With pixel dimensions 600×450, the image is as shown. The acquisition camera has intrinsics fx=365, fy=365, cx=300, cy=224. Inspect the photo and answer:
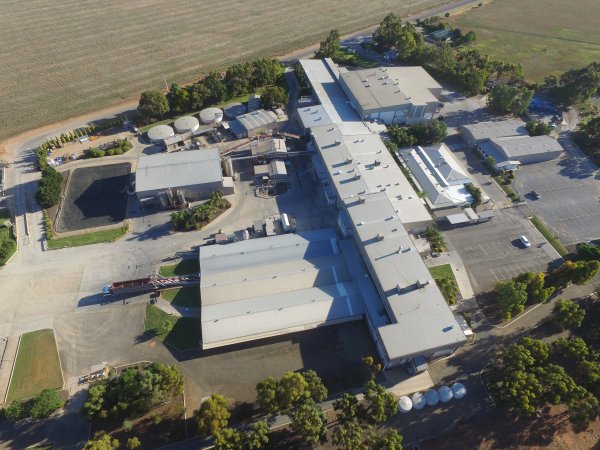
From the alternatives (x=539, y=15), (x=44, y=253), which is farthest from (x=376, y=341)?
(x=539, y=15)

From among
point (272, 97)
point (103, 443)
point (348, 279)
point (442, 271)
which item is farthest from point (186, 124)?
point (103, 443)

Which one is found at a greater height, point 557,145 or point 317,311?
point 557,145

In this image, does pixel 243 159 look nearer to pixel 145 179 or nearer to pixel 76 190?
pixel 145 179

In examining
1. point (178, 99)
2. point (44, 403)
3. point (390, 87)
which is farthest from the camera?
point (390, 87)

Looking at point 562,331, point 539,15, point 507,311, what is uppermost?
point 539,15

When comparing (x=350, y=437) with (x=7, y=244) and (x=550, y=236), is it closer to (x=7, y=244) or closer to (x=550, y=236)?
(x=550, y=236)

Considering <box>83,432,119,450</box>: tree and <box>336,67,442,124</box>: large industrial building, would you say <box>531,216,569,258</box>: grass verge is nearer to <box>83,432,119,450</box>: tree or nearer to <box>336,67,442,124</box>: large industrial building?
<box>336,67,442,124</box>: large industrial building

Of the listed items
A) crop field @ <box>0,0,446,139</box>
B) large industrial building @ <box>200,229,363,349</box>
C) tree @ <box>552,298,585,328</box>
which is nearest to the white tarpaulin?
large industrial building @ <box>200,229,363,349</box>
